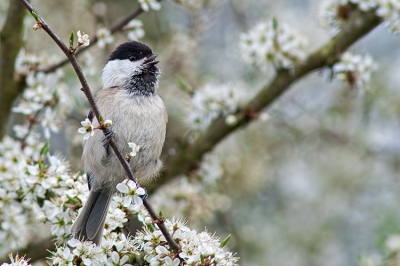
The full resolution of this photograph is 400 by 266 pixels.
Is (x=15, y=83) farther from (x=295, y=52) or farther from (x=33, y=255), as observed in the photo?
(x=295, y=52)

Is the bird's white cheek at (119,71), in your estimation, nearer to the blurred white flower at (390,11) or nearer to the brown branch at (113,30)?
the brown branch at (113,30)

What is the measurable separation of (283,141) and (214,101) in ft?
6.29

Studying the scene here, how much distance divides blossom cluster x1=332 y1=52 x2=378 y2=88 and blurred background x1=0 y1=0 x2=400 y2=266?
99 cm

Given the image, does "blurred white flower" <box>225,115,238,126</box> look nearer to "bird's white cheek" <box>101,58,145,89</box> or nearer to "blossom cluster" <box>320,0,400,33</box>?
"bird's white cheek" <box>101,58,145,89</box>

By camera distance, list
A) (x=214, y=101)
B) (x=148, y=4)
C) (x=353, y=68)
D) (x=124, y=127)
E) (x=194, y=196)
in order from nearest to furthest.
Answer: (x=124, y=127) < (x=148, y=4) < (x=353, y=68) < (x=214, y=101) < (x=194, y=196)

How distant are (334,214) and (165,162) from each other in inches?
97.3

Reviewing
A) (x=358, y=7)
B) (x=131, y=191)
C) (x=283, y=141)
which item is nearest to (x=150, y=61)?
(x=131, y=191)

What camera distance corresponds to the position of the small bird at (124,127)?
3.30 meters

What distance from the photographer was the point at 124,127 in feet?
10.8

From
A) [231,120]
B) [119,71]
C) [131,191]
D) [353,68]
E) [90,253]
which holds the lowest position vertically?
[90,253]

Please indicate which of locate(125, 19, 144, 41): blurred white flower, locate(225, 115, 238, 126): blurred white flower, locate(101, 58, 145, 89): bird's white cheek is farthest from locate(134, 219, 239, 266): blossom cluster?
locate(125, 19, 144, 41): blurred white flower

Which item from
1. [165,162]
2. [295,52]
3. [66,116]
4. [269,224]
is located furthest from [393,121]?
[66,116]

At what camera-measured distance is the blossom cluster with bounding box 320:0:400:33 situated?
395 centimetres

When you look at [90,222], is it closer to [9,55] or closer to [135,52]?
[135,52]
